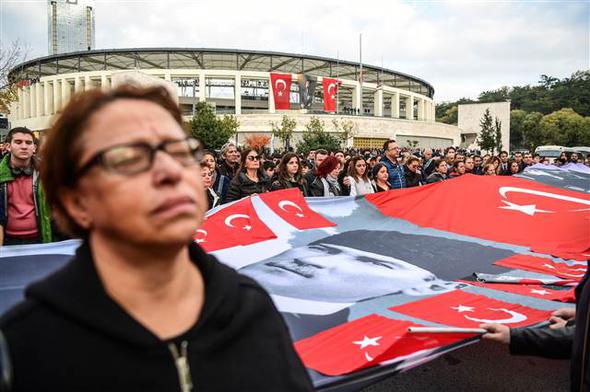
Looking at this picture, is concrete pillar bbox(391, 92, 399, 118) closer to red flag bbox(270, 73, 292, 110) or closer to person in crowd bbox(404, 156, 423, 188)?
red flag bbox(270, 73, 292, 110)

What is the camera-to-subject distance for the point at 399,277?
4461 mm

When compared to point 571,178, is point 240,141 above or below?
above

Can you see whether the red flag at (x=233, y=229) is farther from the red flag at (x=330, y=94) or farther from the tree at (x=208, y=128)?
the red flag at (x=330, y=94)

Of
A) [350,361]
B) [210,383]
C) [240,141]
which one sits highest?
[240,141]

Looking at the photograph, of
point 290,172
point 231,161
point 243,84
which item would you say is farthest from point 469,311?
point 243,84

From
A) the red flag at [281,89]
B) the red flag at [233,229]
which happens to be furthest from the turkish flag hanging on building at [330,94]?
the red flag at [233,229]

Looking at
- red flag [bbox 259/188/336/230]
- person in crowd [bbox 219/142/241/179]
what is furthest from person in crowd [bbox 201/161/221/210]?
person in crowd [bbox 219/142/241/179]

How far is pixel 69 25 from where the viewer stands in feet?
387

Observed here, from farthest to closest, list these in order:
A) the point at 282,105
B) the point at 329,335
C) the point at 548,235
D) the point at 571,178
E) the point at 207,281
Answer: the point at 282,105 < the point at 571,178 < the point at 548,235 < the point at 329,335 < the point at 207,281

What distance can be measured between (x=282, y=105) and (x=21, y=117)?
4009cm

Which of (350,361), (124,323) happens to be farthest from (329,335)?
(124,323)

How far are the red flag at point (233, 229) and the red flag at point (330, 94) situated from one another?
50625 millimetres

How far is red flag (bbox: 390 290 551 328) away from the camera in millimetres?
3438

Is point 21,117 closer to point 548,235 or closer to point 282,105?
point 282,105
